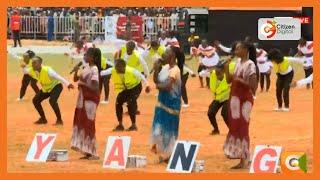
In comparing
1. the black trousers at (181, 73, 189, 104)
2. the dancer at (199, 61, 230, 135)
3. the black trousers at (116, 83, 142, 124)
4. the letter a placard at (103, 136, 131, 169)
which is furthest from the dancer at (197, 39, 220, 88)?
the letter a placard at (103, 136, 131, 169)

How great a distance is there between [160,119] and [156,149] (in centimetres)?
48

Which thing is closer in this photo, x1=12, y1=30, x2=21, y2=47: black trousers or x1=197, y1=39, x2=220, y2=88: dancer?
x1=12, y1=30, x2=21, y2=47: black trousers

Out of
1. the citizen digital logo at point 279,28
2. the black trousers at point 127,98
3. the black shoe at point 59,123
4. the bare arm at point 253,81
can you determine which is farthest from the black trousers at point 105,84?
the citizen digital logo at point 279,28

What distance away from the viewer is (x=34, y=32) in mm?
23188

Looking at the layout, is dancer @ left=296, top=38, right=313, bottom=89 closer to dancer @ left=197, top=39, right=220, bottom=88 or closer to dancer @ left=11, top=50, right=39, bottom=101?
dancer @ left=197, top=39, right=220, bottom=88

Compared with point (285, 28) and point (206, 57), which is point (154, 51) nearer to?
point (206, 57)

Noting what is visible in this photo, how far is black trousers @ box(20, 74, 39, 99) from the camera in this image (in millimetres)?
22953

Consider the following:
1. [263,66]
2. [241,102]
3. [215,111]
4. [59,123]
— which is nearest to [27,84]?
[59,123]

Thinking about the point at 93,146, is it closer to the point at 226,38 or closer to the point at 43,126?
the point at 43,126

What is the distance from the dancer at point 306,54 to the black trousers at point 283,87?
1.43ft

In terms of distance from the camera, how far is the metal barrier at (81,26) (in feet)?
75.3

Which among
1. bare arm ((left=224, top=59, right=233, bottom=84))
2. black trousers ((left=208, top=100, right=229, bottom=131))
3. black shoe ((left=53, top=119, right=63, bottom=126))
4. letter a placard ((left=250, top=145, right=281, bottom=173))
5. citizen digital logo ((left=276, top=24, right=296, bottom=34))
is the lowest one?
letter a placard ((left=250, top=145, right=281, bottom=173))

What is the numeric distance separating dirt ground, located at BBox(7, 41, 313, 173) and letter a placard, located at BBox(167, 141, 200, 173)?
18cm

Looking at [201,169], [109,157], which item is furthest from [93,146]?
[201,169]
